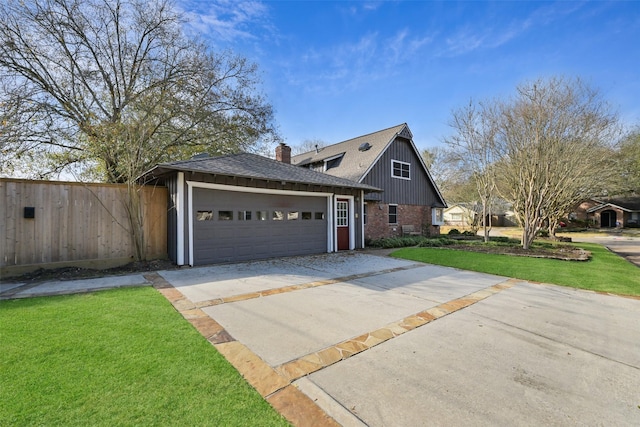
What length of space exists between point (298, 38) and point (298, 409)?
11775 mm

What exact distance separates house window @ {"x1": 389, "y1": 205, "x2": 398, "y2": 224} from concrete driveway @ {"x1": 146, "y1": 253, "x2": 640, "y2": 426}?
31.4 feet

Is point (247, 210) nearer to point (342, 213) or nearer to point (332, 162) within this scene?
point (342, 213)

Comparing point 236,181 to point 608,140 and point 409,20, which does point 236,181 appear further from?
point 608,140

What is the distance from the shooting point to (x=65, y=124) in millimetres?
11055

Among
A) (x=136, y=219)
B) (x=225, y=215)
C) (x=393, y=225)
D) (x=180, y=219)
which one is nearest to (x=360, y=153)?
(x=393, y=225)

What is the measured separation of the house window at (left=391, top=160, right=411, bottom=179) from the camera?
15766 millimetres

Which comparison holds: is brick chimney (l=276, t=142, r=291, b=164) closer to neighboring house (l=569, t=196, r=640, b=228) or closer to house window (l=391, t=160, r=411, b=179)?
house window (l=391, t=160, r=411, b=179)

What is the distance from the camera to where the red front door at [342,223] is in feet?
38.7

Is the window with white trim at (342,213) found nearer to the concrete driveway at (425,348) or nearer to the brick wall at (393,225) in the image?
Result: the brick wall at (393,225)

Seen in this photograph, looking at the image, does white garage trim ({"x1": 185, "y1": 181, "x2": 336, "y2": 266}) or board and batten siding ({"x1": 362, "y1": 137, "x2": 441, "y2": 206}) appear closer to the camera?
white garage trim ({"x1": 185, "y1": 181, "x2": 336, "y2": 266})

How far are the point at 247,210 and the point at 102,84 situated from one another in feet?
29.2

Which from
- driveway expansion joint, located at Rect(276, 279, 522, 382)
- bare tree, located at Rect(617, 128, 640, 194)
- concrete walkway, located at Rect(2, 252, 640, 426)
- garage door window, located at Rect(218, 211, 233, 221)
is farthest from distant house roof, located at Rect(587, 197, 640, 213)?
garage door window, located at Rect(218, 211, 233, 221)

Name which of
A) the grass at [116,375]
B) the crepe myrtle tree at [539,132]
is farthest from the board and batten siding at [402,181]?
the grass at [116,375]

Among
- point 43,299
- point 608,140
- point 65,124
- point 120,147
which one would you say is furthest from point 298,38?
point 608,140
